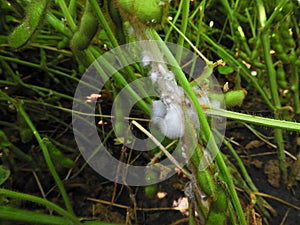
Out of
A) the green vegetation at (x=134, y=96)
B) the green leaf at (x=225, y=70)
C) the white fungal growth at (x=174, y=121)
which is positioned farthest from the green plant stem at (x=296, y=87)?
the white fungal growth at (x=174, y=121)

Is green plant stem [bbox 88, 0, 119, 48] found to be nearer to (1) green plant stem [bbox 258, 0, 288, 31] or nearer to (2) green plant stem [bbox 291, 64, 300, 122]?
(1) green plant stem [bbox 258, 0, 288, 31]

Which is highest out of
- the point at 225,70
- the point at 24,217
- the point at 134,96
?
the point at 225,70

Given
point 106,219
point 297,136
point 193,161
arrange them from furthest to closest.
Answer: point 297,136, point 106,219, point 193,161

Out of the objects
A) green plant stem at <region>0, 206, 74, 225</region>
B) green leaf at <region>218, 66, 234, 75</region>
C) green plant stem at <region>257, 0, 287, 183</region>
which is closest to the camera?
green plant stem at <region>0, 206, 74, 225</region>

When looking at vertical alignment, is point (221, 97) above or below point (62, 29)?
below

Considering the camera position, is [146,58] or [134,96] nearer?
[146,58]

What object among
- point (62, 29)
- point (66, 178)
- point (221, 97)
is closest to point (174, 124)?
point (221, 97)

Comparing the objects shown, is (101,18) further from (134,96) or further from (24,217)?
(24,217)

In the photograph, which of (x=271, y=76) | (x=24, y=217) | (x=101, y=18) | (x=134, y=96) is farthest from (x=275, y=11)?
(x=24, y=217)

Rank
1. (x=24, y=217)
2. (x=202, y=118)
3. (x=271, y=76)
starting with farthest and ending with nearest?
(x=271, y=76) → (x=24, y=217) → (x=202, y=118)

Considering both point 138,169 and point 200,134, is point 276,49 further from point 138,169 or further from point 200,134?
point 200,134

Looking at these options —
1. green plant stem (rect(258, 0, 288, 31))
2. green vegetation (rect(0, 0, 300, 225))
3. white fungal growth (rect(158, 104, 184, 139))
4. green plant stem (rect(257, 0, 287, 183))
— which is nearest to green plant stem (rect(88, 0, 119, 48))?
green vegetation (rect(0, 0, 300, 225))
